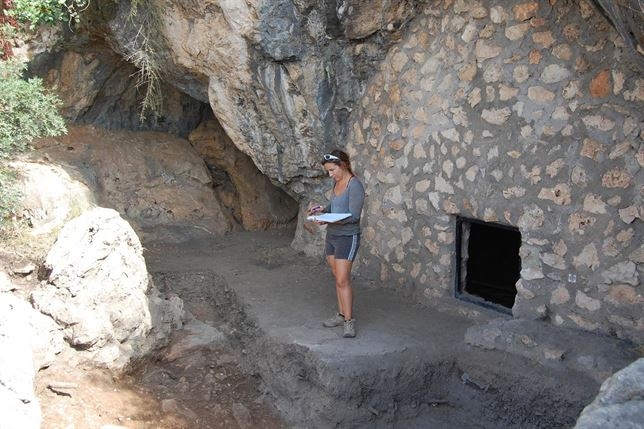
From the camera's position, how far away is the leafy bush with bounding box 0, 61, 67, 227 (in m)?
5.99

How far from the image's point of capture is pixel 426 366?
15.5ft

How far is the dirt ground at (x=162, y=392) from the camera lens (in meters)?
4.23

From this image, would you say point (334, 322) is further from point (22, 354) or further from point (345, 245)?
point (22, 354)

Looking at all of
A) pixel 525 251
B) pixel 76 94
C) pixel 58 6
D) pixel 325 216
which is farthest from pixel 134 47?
pixel 525 251

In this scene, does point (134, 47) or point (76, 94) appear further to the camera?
point (76, 94)

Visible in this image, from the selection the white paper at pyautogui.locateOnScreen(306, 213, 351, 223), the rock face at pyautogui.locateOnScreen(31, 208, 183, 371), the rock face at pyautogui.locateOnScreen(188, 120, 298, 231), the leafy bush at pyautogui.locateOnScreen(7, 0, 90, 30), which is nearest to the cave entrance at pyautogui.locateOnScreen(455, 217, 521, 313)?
the white paper at pyautogui.locateOnScreen(306, 213, 351, 223)

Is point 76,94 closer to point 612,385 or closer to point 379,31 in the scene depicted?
point 379,31

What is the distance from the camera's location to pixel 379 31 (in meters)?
5.92

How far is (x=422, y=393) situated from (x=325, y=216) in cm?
150

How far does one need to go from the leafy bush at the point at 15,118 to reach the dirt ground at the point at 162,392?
689mm

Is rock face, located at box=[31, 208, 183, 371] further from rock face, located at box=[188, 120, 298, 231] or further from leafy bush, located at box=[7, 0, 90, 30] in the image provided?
rock face, located at box=[188, 120, 298, 231]

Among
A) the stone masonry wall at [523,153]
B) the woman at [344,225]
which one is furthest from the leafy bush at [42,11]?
the woman at [344,225]

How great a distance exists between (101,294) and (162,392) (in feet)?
2.88

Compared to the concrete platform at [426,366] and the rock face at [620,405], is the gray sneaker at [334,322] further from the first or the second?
the rock face at [620,405]
